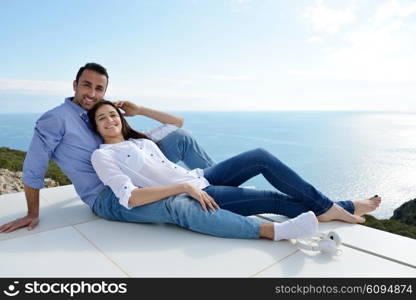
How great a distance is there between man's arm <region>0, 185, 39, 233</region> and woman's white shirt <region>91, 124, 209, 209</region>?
1.54ft

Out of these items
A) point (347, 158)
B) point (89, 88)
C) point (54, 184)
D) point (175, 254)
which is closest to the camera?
point (175, 254)

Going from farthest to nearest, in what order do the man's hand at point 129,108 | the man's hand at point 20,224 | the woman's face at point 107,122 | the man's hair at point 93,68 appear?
1. the man's hand at point 129,108
2. the man's hair at point 93,68
3. the woman's face at point 107,122
4. the man's hand at point 20,224

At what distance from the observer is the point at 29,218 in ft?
5.93

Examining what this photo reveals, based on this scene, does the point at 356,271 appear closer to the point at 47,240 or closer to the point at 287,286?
the point at 287,286

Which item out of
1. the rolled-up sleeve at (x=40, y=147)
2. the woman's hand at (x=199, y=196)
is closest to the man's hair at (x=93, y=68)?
the rolled-up sleeve at (x=40, y=147)

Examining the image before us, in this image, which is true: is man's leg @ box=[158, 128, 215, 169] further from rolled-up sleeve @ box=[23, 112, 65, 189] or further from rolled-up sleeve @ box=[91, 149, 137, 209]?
rolled-up sleeve @ box=[23, 112, 65, 189]

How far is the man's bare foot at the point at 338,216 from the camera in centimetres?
181

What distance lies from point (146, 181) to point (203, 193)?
1.20 ft

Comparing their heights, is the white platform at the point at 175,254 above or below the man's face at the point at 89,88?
below

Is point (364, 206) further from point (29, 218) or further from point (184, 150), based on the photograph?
point (29, 218)

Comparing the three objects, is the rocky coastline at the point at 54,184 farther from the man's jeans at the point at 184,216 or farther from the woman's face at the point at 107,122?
the woman's face at the point at 107,122

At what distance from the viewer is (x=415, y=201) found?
42.2ft

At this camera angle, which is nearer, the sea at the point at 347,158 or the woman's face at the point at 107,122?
the woman's face at the point at 107,122

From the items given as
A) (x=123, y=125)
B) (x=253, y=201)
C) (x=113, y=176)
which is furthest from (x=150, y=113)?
(x=253, y=201)
